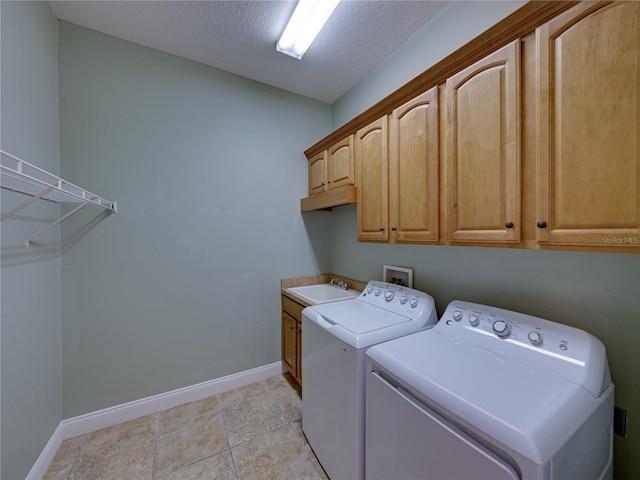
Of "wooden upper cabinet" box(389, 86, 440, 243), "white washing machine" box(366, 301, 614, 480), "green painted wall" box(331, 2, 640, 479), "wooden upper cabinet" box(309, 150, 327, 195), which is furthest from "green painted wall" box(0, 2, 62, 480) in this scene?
"green painted wall" box(331, 2, 640, 479)

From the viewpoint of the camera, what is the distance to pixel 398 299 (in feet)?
5.32

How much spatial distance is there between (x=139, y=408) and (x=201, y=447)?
2.22 feet

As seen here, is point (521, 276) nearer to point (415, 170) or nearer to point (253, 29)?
point (415, 170)

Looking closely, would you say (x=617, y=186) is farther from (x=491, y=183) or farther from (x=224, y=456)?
(x=224, y=456)

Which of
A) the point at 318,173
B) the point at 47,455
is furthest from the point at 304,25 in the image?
the point at 47,455

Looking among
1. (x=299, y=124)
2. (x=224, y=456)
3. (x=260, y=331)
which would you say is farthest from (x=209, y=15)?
(x=224, y=456)

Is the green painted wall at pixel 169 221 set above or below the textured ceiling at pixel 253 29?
below

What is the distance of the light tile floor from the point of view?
143cm

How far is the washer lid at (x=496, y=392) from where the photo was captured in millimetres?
636

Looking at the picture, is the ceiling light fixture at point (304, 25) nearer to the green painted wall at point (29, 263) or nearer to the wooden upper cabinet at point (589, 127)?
the wooden upper cabinet at point (589, 127)

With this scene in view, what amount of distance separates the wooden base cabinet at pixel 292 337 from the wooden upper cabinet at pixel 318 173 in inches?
43.8

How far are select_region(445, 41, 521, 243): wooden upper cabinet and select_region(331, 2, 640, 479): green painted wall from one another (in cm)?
35

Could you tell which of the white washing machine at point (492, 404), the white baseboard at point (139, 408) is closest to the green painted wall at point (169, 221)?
the white baseboard at point (139, 408)

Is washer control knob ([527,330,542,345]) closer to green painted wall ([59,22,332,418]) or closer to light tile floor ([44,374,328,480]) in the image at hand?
light tile floor ([44,374,328,480])
